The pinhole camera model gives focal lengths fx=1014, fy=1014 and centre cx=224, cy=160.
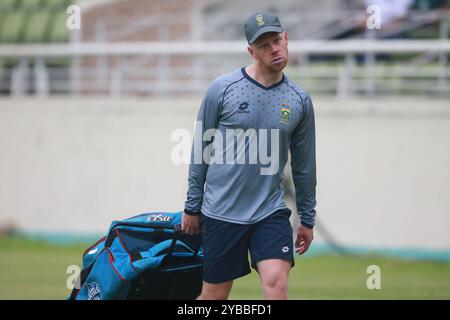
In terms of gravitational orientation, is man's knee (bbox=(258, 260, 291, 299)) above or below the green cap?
below

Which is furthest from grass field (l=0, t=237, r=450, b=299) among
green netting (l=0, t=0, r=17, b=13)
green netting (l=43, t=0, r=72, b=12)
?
green netting (l=0, t=0, r=17, b=13)

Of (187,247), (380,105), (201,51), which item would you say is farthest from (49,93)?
(187,247)

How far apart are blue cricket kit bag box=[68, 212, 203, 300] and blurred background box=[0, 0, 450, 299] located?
5.03 m

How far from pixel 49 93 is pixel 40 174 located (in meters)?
2.70

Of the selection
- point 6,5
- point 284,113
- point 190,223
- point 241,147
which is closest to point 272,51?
point 284,113

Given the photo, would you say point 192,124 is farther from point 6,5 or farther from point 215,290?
point 215,290

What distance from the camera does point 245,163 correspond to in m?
6.33

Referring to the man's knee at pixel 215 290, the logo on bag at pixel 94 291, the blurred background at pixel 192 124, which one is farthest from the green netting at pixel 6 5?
the man's knee at pixel 215 290

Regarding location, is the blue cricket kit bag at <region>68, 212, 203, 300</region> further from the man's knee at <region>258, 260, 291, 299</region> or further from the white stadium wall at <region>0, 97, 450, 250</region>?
the white stadium wall at <region>0, 97, 450, 250</region>

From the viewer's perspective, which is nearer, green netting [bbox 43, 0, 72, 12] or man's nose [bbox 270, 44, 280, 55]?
man's nose [bbox 270, 44, 280, 55]

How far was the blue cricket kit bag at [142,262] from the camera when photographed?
6.36 m

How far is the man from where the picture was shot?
6281mm

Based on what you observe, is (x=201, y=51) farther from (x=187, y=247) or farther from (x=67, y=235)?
(x=187, y=247)

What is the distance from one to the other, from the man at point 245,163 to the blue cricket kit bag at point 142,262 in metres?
0.25
